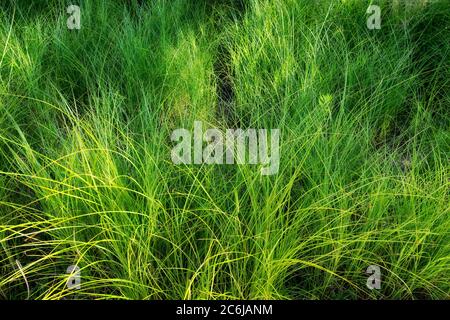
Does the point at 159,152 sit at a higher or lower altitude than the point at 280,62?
lower

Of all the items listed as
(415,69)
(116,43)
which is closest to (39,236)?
(116,43)

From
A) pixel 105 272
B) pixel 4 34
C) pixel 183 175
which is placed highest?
pixel 4 34

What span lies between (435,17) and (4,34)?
2.14 meters

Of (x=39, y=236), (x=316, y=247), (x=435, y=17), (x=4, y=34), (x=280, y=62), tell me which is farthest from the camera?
(x=435, y=17)

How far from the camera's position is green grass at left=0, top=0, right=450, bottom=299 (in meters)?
1.75

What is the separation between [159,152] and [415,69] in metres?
1.32

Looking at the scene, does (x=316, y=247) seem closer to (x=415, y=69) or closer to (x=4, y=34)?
(x=415, y=69)

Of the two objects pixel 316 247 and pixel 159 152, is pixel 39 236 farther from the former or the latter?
pixel 316 247

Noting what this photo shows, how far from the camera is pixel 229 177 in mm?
2006

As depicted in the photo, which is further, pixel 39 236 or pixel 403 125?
pixel 403 125

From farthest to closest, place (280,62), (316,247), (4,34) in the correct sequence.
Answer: (4,34) < (280,62) < (316,247)

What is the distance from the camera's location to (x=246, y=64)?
104 inches

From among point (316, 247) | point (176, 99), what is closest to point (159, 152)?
point (176, 99)

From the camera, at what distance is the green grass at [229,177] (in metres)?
1.75
